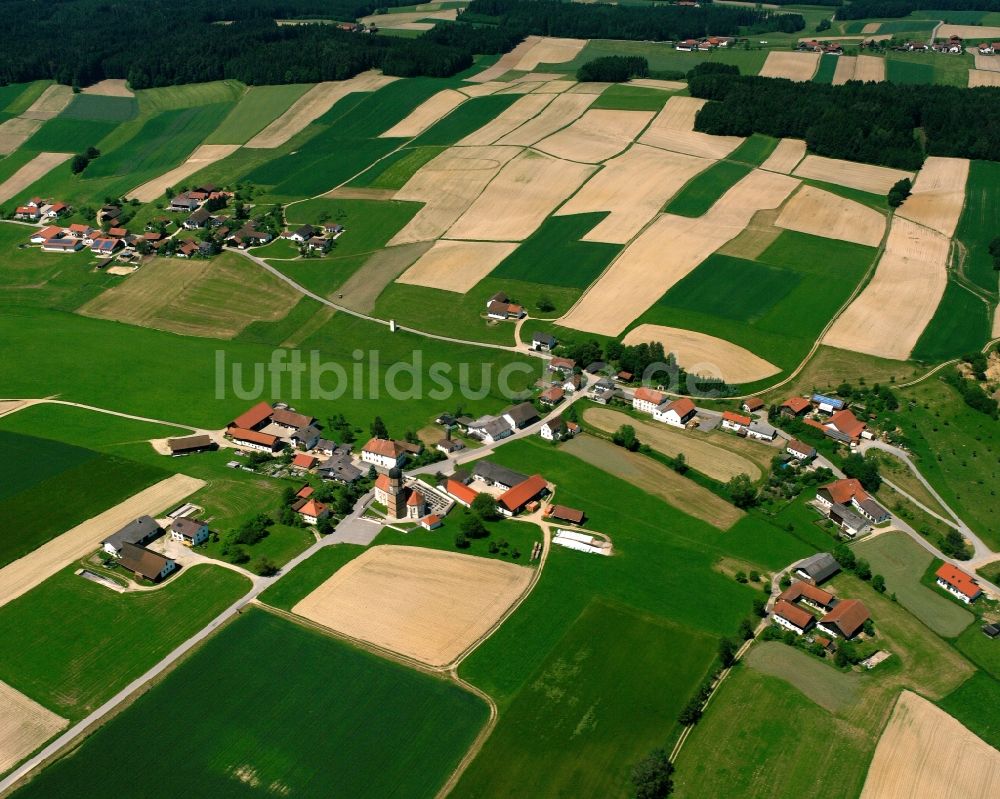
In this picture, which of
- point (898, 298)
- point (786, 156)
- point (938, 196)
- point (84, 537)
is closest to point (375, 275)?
point (84, 537)

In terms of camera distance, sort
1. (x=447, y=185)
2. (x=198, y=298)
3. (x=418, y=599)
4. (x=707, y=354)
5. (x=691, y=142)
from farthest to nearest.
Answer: (x=691, y=142), (x=447, y=185), (x=198, y=298), (x=707, y=354), (x=418, y=599)

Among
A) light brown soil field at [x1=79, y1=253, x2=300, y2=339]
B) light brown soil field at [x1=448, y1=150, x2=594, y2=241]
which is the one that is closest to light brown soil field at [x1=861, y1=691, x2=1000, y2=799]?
light brown soil field at [x1=79, y1=253, x2=300, y2=339]

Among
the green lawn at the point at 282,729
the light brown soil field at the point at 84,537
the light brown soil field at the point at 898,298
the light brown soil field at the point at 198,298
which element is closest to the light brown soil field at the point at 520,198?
the light brown soil field at the point at 198,298

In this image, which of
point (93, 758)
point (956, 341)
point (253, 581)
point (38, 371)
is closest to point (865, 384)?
point (956, 341)

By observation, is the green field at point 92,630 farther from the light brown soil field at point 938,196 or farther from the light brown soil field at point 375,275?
the light brown soil field at point 938,196

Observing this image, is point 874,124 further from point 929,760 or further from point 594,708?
point 594,708

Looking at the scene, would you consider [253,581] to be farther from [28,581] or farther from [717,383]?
[717,383]
